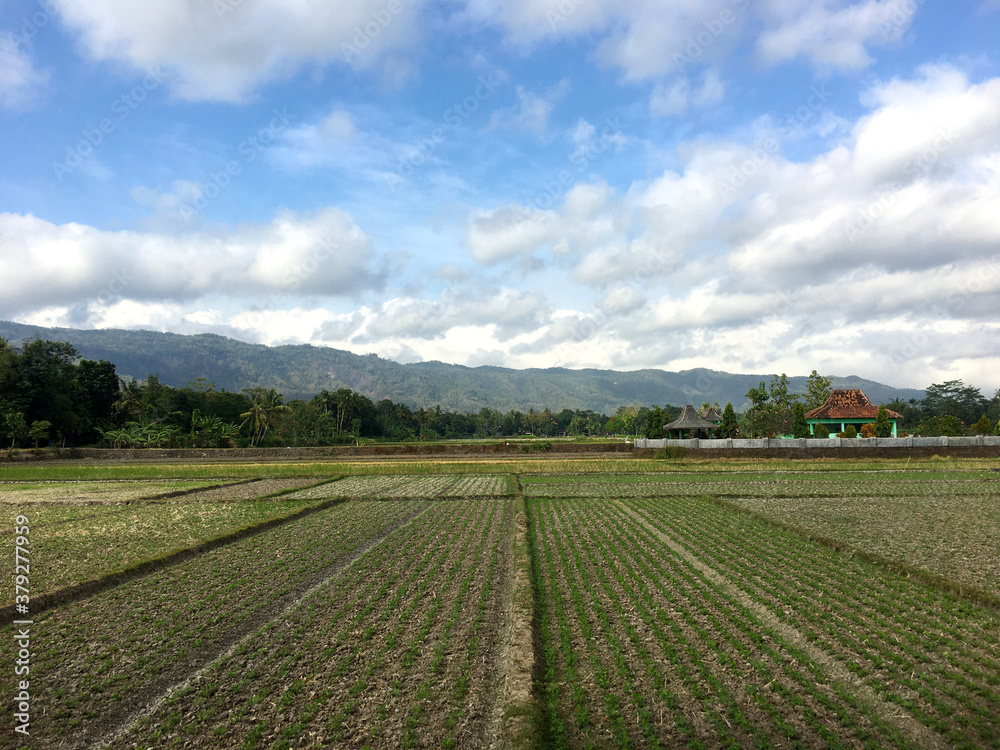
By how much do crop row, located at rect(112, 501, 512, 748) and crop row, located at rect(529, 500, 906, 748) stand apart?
0.98m

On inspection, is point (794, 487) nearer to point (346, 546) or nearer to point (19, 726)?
point (346, 546)

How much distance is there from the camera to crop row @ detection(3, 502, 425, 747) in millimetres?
5996

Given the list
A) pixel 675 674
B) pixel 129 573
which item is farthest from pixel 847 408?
pixel 129 573

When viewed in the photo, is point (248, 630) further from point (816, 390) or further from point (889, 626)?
point (816, 390)

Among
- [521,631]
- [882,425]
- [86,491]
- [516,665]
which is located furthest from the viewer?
[882,425]

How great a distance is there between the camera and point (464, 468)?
38281mm

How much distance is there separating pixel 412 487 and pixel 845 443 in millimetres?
34416

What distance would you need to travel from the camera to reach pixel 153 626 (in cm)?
836

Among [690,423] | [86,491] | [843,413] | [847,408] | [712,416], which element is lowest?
[86,491]

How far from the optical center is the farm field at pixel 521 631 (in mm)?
5566

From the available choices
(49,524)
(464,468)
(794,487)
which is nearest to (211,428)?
(464,468)

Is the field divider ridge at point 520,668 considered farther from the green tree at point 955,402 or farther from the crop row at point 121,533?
the green tree at point 955,402

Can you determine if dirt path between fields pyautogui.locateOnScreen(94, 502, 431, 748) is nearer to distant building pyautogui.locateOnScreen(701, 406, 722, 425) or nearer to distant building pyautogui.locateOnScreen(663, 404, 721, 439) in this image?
distant building pyautogui.locateOnScreen(663, 404, 721, 439)

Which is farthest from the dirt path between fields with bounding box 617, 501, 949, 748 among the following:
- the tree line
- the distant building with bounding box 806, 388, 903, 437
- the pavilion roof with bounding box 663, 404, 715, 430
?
the distant building with bounding box 806, 388, 903, 437
